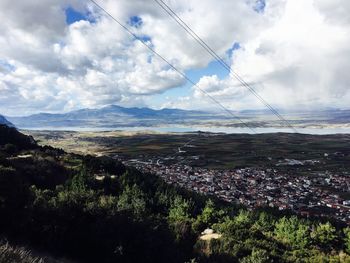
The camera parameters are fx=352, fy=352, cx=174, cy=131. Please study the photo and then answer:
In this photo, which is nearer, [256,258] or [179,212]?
[256,258]

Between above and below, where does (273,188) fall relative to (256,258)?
below

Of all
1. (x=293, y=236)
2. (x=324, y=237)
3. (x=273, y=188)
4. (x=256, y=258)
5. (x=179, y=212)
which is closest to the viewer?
(x=256, y=258)

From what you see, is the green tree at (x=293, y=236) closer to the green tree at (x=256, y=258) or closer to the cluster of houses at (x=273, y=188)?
the green tree at (x=256, y=258)

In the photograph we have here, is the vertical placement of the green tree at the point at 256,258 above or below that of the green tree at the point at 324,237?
above

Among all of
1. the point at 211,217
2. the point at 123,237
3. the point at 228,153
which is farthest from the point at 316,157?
the point at 123,237

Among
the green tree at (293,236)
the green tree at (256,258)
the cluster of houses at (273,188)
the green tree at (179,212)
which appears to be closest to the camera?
the green tree at (256,258)

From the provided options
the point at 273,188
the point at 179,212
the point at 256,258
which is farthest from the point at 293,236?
the point at 273,188

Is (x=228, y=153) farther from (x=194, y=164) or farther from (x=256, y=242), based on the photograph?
(x=256, y=242)

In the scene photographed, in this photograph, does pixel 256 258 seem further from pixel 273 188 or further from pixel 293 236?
pixel 273 188

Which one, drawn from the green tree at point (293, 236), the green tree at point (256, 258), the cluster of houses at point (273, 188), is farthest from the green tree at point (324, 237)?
the cluster of houses at point (273, 188)
